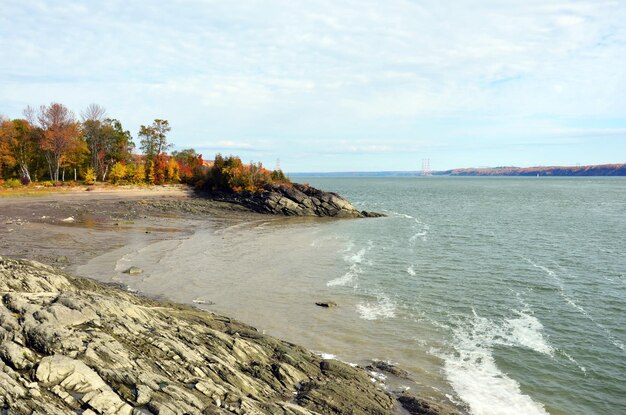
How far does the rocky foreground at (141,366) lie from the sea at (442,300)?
2809 mm

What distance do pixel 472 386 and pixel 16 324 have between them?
14.7 m

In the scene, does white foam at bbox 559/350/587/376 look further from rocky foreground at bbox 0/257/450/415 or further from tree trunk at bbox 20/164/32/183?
tree trunk at bbox 20/164/32/183

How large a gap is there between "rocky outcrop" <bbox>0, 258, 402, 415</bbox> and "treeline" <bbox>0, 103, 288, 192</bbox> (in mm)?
61412

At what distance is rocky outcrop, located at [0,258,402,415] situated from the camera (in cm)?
1012

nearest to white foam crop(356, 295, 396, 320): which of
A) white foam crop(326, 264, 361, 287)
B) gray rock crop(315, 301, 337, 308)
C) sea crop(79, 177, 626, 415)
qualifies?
sea crop(79, 177, 626, 415)

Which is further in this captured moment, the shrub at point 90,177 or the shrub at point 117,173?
the shrub at point 117,173

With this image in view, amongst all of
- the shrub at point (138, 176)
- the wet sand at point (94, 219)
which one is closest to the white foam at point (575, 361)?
the wet sand at point (94, 219)

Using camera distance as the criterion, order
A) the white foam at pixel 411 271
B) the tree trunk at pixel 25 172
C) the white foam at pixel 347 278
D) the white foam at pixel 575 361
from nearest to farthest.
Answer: the white foam at pixel 575 361, the white foam at pixel 347 278, the white foam at pixel 411 271, the tree trunk at pixel 25 172

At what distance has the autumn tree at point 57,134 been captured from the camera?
7250 centimetres

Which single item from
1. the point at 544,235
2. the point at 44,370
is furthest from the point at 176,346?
the point at 544,235

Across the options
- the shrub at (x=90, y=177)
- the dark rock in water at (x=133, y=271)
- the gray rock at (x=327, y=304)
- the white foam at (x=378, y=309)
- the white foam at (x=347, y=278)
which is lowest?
the white foam at (x=378, y=309)

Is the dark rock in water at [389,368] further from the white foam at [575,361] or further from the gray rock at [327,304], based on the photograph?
the white foam at [575,361]

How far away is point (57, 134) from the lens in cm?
7188

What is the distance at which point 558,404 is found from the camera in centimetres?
1520
